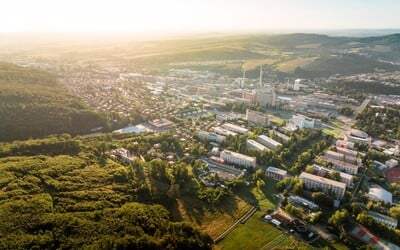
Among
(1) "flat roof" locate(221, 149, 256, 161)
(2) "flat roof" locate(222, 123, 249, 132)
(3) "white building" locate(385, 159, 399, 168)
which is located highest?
(1) "flat roof" locate(221, 149, 256, 161)

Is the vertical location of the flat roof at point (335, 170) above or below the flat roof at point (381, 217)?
above

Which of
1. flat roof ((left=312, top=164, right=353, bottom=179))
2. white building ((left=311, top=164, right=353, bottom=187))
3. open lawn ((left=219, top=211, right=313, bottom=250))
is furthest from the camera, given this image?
flat roof ((left=312, top=164, right=353, bottom=179))

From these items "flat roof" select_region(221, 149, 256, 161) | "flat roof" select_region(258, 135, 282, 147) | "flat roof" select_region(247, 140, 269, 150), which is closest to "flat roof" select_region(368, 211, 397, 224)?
"flat roof" select_region(221, 149, 256, 161)

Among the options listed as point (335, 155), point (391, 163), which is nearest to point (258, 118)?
point (335, 155)

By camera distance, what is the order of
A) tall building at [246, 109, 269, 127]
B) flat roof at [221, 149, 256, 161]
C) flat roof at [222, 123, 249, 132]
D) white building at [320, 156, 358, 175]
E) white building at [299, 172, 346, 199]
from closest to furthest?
1. white building at [299, 172, 346, 199]
2. white building at [320, 156, 358, 175]
3. flat roof at [221, 149, 256, 161]
4. flat roof at [222, 123, 249, 132]
5. tall building at [246, 109, 269, 127]

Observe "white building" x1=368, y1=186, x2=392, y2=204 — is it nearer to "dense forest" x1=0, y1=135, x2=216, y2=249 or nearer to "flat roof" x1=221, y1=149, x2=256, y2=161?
"flat roof" x1=221, y1=149, x2=256, y2=161

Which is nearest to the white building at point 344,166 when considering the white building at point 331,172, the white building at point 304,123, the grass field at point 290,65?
the white building at point 331,172

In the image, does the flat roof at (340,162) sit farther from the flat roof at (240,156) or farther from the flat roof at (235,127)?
the flat roof at (235,127)
